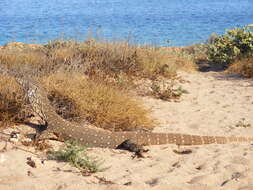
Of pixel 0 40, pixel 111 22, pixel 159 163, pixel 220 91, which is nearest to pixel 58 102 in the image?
pixel 159 163

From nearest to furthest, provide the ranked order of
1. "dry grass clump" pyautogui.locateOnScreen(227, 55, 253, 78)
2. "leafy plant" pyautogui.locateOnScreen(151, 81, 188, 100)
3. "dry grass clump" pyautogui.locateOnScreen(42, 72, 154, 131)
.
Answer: "dry grass clump" pyautogui.locateOnScreen(42, 72, 154, 131), "leafy plant" pyautogui.locateOnScreen(151, 81, 188, 100), "dry grass clump" pyautogui.locateOnScreen(227, 55, 253, 78)

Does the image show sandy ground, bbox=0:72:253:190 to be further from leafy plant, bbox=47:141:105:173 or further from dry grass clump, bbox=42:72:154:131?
dry grass clump, bbox=42:72:154:131

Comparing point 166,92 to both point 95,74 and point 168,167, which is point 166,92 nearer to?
point 95,74

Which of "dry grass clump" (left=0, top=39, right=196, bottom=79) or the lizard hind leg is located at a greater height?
"dry grass clump" (left=0, top=39, right=196, bottom=79)

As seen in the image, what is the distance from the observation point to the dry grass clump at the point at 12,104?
5.80m

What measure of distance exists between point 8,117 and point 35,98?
65 centimetres

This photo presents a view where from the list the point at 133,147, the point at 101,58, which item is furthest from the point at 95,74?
the point at 133,147

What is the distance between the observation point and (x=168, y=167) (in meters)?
5.07

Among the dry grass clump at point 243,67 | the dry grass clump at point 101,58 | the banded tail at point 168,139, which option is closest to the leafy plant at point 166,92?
the dry grass clump at point 101,58

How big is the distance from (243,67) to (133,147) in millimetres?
7661

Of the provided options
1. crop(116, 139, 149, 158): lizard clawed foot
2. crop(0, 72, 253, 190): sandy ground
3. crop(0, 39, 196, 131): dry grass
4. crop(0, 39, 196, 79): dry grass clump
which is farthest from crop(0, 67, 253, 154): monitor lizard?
crop(0, 39, 196, 79): dry grass clump

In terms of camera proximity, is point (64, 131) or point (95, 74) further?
point (95, 74)

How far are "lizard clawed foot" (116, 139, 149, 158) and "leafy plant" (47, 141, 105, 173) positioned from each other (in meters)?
0.78

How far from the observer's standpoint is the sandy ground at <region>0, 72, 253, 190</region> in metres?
4.22
